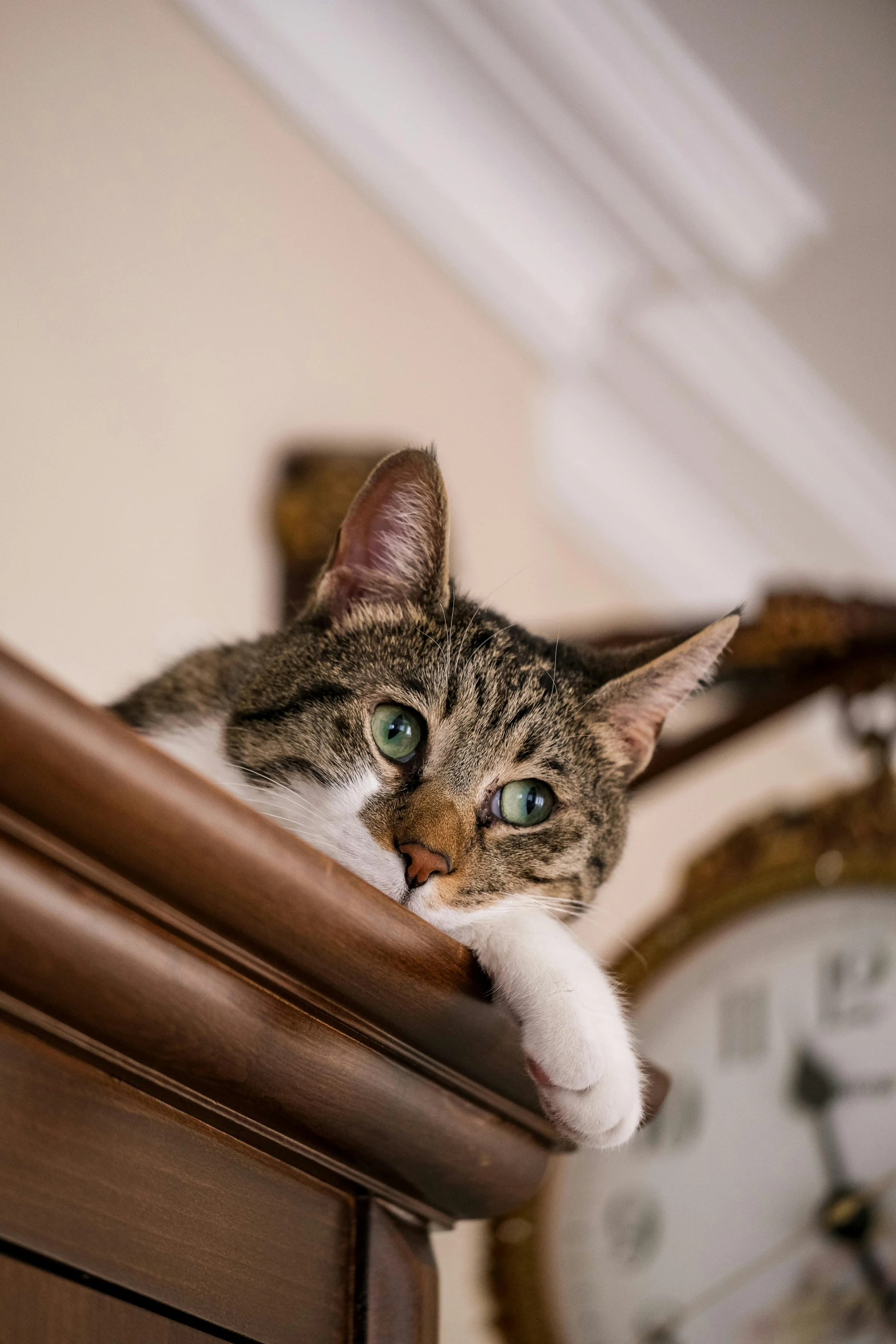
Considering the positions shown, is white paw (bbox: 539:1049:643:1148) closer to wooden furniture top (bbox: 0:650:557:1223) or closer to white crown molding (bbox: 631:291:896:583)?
wooden furniture top (bbox: 0:650:557:1223)

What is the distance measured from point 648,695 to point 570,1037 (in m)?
0.35

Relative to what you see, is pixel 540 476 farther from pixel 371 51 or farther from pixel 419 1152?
pixel 419 1152

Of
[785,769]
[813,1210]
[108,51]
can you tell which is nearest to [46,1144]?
[813,1210]

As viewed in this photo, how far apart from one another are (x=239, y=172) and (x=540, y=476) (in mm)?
848

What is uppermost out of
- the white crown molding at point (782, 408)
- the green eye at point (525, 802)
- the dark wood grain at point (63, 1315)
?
the white crown molding at point (782, 408)

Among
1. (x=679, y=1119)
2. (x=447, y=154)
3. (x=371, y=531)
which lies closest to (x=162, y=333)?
(x=447, y=154)

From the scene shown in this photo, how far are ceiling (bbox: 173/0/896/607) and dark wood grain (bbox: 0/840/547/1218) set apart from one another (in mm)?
1602

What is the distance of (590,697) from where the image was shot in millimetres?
845

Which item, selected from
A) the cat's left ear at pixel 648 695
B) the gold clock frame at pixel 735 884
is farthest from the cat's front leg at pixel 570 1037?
the gold clock frame at pixel 735 884

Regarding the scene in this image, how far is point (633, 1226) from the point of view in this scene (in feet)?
3.91

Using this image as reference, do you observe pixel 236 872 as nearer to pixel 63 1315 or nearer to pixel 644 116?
pixel 63 1315

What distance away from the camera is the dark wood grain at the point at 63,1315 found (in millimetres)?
365

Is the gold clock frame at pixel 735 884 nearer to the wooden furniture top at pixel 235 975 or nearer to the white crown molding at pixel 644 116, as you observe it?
the wooden furniture top at pixel 235 975

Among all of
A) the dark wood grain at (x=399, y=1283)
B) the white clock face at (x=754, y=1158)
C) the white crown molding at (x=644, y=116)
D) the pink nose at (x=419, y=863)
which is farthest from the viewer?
the white crown molding at (x=644, y=116)
